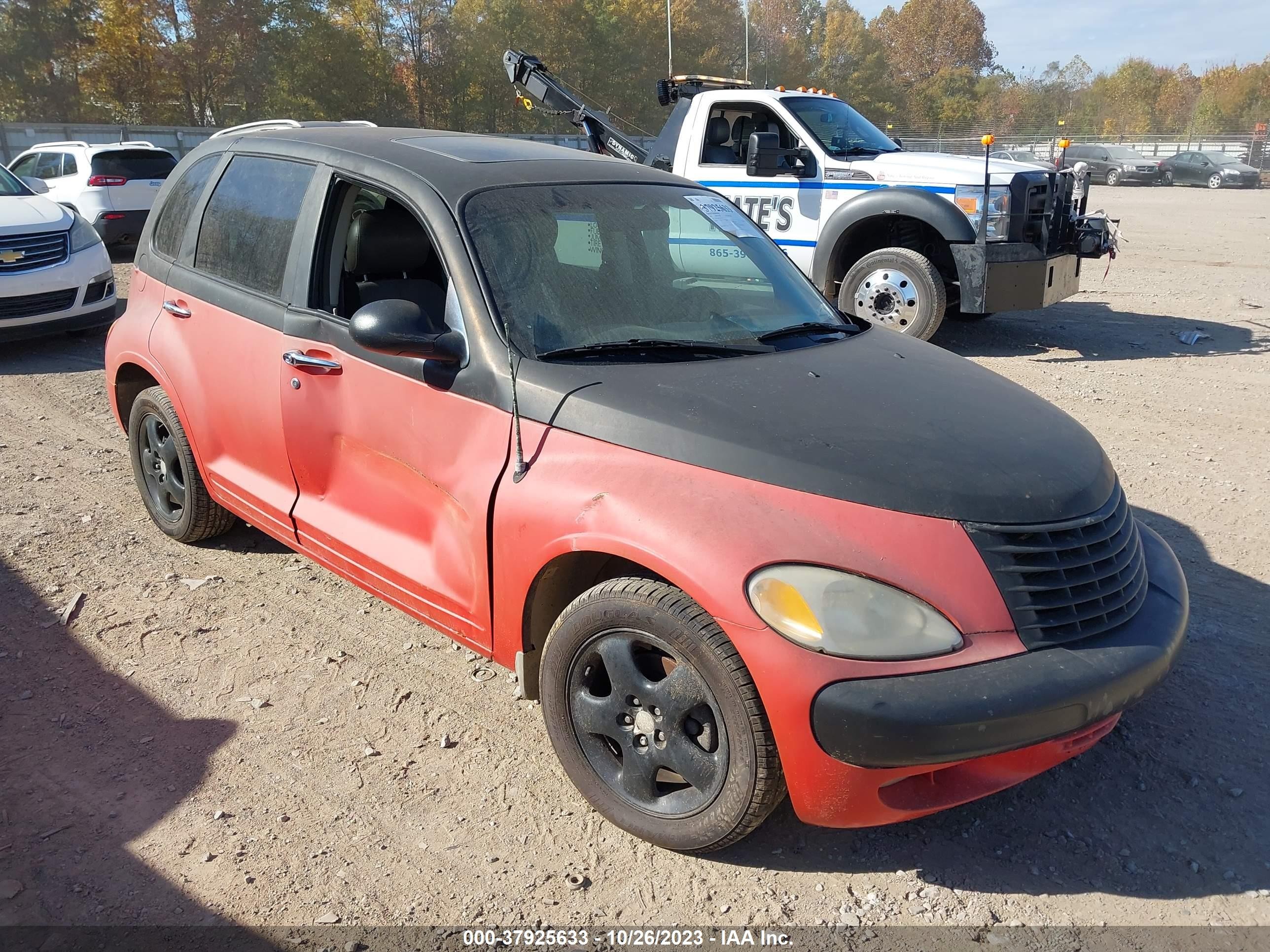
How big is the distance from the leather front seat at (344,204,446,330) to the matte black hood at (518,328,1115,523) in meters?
1.14

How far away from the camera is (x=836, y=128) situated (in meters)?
9.07

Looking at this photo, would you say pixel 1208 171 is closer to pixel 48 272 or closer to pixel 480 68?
pixel 480 68

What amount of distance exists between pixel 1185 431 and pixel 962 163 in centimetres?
328

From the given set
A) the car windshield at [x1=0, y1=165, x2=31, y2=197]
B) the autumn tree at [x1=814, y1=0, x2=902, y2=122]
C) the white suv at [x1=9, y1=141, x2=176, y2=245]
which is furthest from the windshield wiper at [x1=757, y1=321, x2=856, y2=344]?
the autumn tree at [x1=814, y1=0, x2=902, y2=122]

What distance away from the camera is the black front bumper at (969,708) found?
2.22 meters

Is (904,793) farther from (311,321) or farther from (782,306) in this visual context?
(311,321)

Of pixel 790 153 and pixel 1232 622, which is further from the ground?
pixel 790 153

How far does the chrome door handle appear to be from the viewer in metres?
3.38

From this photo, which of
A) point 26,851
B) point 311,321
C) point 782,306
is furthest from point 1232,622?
point 26,851

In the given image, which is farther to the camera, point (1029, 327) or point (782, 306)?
point (1029, 327)

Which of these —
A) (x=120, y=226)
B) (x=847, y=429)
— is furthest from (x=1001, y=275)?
(x=120, y=226)

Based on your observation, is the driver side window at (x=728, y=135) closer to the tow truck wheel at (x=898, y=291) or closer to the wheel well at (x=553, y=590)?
the tow truck wheel at (x=898, y=291)

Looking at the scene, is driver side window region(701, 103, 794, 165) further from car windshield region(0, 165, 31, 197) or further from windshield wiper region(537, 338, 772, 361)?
car windshield region(0, 165, 31, 197)

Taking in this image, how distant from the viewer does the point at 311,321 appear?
347 cm
